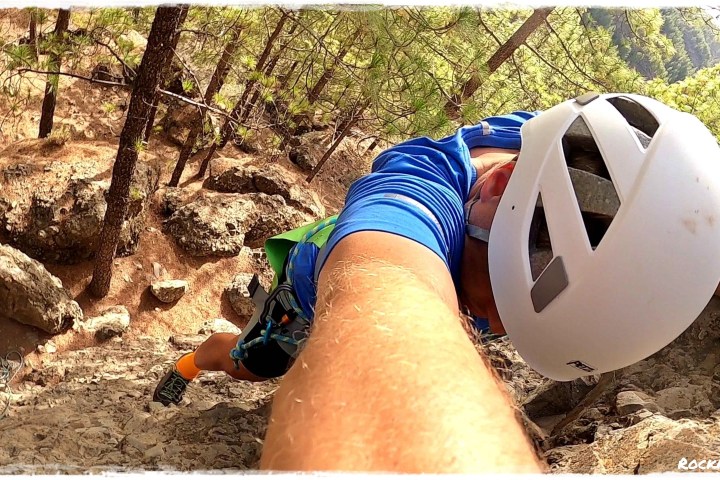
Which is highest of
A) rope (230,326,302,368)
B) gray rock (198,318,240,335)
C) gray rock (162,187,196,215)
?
rope (230,326,302,368)

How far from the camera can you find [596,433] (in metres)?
2.51

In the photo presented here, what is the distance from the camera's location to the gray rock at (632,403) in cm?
257

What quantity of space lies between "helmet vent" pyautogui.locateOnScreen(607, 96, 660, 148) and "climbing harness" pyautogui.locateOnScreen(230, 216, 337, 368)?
3.74ft

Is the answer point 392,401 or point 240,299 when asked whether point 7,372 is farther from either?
point 392,401

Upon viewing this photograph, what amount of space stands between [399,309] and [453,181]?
92cm

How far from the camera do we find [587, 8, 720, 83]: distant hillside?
481 centimetres

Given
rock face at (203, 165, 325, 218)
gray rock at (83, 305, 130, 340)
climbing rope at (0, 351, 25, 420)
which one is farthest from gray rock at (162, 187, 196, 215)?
climbing rope at (0, 351, 25, 420)

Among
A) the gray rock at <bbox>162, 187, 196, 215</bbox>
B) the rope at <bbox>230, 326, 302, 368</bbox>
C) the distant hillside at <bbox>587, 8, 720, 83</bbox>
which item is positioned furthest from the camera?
the gray rock at <bbox>162, 187, 196, 215</bbox>

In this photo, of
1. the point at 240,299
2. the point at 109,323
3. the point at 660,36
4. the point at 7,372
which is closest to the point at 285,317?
the point at 7,372

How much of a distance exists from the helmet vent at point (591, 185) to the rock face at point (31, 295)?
14.9 ft

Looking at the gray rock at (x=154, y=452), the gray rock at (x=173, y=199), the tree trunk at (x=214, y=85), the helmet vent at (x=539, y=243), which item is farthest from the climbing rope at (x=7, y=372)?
the helmet vent at (x=539, y=243)

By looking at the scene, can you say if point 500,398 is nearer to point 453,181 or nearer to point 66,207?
point 453,181

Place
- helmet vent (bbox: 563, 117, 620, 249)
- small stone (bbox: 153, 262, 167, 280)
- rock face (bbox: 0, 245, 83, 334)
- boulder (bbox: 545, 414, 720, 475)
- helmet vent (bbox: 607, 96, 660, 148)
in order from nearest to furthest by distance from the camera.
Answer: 1. helmet vent (bbox: 563, 117, 620, 249)
2. helmet vent (bbox: 607, 96, 660, 148)
3. boulder (bbox: 545, 414, 720, 475)
4. rock face (bbox: 0, 245, 83, 334)
5. small stone (bbox: 153, 262, 167, 280)

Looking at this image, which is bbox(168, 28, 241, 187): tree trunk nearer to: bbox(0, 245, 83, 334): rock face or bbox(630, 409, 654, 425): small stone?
bbox(0, 245, 83, 334): rock face
